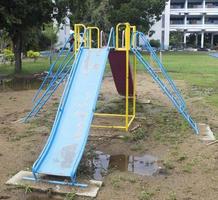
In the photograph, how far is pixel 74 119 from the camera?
6512mm

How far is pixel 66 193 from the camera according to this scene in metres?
5.22

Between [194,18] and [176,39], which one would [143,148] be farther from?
[194,18]

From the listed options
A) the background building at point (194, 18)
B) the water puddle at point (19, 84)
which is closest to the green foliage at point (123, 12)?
the water puddle at point (19, 84)

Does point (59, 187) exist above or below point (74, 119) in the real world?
below

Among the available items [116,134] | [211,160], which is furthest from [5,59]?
[211,160]

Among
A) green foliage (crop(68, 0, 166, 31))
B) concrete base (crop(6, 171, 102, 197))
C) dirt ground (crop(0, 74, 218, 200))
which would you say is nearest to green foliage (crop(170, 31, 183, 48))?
green foliage (crop(68, 0, 166, 31))

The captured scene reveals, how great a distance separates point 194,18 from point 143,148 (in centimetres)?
8581

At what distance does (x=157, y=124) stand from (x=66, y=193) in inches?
A: 177

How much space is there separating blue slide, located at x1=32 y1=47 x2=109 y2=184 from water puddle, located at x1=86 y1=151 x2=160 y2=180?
0.49 meters

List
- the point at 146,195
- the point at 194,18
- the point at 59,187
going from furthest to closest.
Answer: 1. the point at 194,18
2. the point at 59,187
3. the point at 146,195

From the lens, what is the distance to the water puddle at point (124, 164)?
616 cm

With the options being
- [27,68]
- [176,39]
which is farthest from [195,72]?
[176,39]

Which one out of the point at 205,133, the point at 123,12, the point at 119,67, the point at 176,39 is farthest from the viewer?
the point at 176,39

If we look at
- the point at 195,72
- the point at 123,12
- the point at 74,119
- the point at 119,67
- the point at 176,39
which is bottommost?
the point at 195,72
